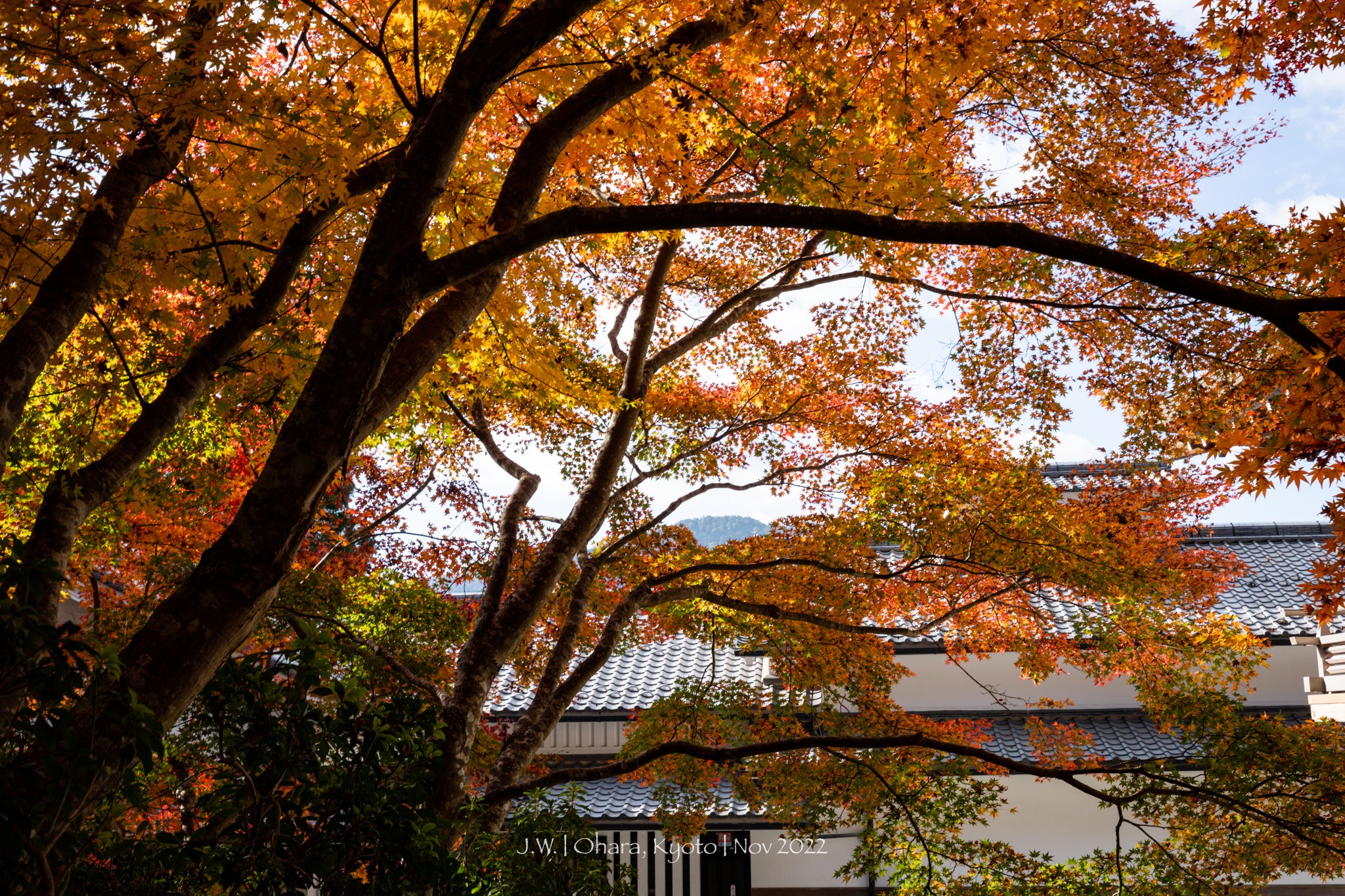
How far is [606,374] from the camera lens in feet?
26.1

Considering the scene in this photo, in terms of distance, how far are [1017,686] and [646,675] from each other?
5292 millimetres

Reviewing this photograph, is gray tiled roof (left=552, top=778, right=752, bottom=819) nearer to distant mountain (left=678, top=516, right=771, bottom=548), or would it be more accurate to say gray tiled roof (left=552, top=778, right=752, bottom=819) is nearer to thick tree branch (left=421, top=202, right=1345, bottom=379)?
thick tree branch (left=421, top=202, right=1345, bottom=379)

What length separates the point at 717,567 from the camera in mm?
7000

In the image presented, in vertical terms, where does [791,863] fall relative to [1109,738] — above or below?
below

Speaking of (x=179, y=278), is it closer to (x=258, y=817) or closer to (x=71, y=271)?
(x=71, y=271)

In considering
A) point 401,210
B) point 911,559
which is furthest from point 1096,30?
point 401,210

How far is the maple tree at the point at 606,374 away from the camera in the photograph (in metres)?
2.99

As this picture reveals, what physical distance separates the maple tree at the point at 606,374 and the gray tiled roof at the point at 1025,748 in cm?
156

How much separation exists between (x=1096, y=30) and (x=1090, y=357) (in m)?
2.24

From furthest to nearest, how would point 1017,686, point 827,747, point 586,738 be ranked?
1. point 1017,686
2. point 586,738
3. point 827,747

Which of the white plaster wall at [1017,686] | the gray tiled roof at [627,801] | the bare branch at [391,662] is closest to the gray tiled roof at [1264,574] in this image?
the white plaster wall at [1017,686]

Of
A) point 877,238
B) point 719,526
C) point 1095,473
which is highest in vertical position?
point 719,526

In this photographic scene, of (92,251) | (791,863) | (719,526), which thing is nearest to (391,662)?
(92,251)

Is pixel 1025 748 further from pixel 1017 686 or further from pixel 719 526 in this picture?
pixel 719 526
